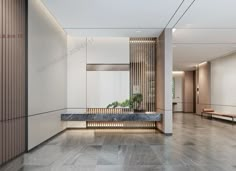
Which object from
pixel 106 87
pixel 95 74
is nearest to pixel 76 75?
pixel 95 74

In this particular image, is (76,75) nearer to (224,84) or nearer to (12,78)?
(12,78)

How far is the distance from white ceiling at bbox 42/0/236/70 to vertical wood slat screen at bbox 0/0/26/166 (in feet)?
4.59

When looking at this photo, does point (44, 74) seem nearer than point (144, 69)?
Yes

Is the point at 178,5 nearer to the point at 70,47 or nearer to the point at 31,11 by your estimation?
the point at 31,11

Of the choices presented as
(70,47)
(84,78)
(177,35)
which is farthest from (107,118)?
(177,35)

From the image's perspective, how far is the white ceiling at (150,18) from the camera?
6.54 meters

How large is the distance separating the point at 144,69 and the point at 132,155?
5318 mm

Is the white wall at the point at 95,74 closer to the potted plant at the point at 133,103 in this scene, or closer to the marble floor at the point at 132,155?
the potted plant at the point at 133,103

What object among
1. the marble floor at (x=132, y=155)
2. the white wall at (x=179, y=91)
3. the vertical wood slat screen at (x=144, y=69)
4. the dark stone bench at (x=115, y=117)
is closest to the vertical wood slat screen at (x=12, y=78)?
the marble floor at (x=132, y=155)

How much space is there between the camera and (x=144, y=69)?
34.3ft

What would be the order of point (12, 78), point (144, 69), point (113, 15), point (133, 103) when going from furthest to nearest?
point (144, 69) → point (133, 103) → point (113, 15) → point (12, 78)

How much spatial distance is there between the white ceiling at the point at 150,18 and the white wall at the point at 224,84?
3.28 m

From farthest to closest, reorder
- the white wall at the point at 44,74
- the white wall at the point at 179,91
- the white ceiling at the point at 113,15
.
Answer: the white wall at the point at 179,91
the white ceiling at the point at 113,15
the white wall at the point at 44,74

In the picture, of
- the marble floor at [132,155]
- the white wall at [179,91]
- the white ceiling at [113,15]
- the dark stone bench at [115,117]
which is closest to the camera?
the marble floor at [132,155]
